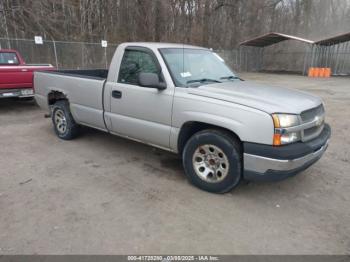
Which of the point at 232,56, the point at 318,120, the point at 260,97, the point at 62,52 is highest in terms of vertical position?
the point at 62,52

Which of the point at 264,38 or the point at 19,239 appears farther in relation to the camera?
the point at 264,38

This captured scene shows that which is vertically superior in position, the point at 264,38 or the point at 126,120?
the point at 264,38

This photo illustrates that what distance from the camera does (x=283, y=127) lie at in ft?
9.99

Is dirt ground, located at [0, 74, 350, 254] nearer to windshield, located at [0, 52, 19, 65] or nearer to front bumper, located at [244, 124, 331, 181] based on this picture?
front bumper, located at [244, 124, 331, 181]

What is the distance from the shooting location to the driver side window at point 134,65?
4.18 metres

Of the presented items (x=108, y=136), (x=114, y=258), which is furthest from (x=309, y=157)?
(x=108, y=136)

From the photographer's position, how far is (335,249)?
8.77 ft

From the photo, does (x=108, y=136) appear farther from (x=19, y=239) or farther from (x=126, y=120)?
(x=19, y=239)

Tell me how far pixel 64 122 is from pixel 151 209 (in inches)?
130

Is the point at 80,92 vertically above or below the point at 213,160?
above

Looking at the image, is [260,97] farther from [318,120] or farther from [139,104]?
[139,104]

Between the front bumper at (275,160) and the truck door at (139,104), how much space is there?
47.4 inches

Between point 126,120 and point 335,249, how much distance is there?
3.07m

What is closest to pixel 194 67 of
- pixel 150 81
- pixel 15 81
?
pixel 150 81
